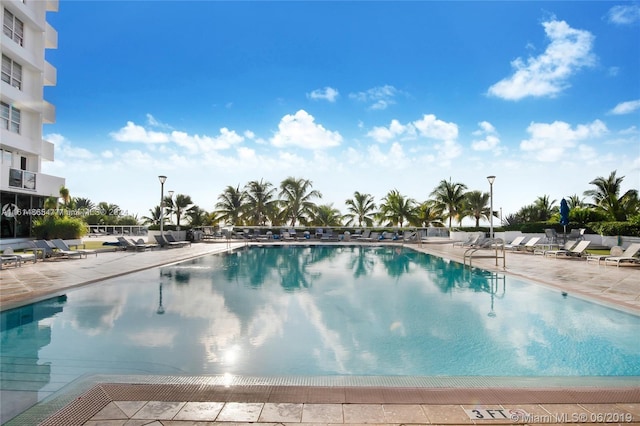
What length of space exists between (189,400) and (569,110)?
73.3 feet

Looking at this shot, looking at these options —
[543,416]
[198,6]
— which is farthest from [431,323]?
[198,6]

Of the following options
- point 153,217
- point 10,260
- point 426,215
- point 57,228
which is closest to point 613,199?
point 426,215

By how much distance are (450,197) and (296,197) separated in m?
13.7

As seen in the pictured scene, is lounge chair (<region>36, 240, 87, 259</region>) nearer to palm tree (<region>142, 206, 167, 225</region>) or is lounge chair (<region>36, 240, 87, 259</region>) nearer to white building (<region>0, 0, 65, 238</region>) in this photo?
white building (<region>0, 0, 65, 238</region>)

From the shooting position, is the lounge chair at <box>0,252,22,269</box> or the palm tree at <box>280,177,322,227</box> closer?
the lounge chair at <box>0,252,22,269</box>

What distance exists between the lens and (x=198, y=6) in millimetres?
15992

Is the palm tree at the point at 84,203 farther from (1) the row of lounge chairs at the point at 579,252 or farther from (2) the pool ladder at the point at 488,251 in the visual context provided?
(2) the pool ladder at the point at 488,251

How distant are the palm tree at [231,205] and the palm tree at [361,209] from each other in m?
9.99

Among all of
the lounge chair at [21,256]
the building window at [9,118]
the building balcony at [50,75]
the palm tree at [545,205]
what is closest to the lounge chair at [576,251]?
the lounge chair at [21,256]

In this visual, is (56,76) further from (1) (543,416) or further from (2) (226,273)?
(1) (543,416)

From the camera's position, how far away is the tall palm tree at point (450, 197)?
32781 millimetres

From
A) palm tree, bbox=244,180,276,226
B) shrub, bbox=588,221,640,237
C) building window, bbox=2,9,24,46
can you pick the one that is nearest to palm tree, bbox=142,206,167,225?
palm tree, bbox=244,180,276,226

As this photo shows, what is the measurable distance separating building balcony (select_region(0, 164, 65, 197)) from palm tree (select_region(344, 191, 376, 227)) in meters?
22.6

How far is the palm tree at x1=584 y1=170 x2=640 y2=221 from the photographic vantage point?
22.1m
